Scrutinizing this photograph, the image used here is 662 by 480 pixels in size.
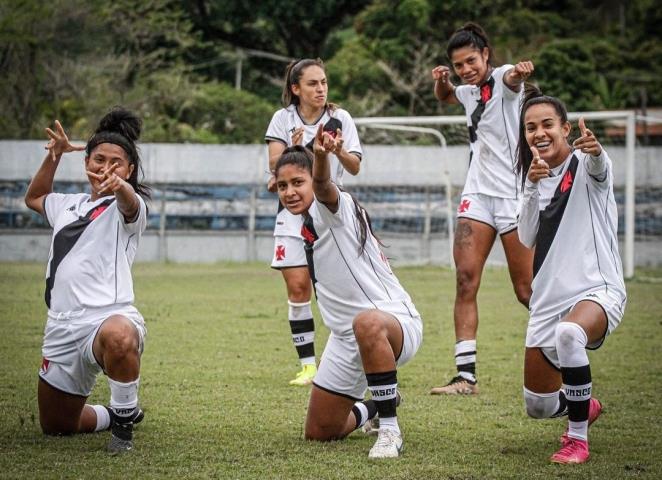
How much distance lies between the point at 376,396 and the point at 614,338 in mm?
5514

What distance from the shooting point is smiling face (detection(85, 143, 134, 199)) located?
582 centimetres

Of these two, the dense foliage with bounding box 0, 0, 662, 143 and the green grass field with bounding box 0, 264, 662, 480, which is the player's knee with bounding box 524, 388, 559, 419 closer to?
the green grass field with bounding box 0, 264, 662, 480

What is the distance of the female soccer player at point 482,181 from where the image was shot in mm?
7797

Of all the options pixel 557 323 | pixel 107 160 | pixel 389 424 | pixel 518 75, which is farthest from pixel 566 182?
pixel 107 160

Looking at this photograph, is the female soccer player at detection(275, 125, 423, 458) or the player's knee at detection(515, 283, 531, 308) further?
the player's knee at detection(515, 283, 531, 308)

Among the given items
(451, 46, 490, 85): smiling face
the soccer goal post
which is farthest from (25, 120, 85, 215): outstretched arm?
the soccer goal post

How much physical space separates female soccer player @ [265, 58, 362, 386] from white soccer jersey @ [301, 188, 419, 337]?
206 cm

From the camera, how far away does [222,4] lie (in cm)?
3434

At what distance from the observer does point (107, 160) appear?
5.86 m

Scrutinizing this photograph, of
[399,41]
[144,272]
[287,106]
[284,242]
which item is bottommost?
[144,272]

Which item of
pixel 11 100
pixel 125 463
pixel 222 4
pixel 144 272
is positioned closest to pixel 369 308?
pixel 125 463

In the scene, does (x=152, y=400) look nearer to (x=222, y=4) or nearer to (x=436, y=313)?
(x=436, y=313)

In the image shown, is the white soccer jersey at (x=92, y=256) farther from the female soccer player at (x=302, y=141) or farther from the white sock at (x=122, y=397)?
the female soccer player at (x=302, y=141)

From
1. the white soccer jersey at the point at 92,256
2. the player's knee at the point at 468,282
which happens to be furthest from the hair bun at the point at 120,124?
the player's knee at the point at 468,282
